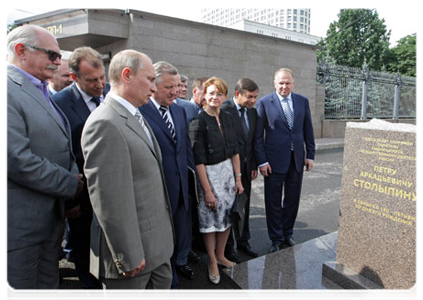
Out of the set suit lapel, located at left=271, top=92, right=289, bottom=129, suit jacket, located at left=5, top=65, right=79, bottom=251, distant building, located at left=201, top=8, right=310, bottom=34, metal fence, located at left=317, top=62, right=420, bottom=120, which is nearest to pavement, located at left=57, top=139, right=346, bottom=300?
suit jacket, located at left=5, top=65, right=79, bottom=251

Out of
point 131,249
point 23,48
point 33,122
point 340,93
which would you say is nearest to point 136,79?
point 33,122

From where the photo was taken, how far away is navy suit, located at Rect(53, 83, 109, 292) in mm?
2441

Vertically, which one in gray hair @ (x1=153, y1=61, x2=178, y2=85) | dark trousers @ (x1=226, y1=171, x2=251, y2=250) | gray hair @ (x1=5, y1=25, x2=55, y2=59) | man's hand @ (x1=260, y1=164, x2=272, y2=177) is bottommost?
dark trousers @ (x1=226, y1=171, x2=251, y2=250)

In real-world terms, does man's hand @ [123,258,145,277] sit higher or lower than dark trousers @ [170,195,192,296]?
higher

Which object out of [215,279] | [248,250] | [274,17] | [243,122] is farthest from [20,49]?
[274,17]

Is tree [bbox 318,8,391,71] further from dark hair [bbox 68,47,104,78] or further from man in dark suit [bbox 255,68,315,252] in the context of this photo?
dark hair [bbox 68,47,104,78]

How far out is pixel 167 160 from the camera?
8.05ft

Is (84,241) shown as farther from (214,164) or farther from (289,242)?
(289,242)

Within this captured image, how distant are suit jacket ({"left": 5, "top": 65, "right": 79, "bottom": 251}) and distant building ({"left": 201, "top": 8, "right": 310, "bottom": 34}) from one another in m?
115

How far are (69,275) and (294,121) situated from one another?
303cm

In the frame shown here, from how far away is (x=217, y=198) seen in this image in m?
Result: 2.88

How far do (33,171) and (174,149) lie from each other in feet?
3.54

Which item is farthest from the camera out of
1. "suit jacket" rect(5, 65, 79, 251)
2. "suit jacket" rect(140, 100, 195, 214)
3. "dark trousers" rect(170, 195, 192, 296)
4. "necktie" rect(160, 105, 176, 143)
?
"dark trousers" rect(170, 195, 192, 296)

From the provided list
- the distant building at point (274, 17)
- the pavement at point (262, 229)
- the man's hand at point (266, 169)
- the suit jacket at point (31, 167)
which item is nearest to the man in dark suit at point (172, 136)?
the pavement at point (262, 229)
